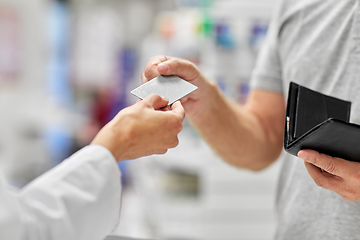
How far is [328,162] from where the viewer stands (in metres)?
0.73

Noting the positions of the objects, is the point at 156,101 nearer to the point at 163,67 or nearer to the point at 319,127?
the point at 163,67

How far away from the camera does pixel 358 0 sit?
39.1 inches

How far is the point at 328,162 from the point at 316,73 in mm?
404

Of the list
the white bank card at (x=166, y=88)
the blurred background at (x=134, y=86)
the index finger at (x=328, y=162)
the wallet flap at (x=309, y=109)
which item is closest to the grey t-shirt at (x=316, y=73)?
the wallet flap at (x=309, y=109)

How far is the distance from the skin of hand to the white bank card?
156mm

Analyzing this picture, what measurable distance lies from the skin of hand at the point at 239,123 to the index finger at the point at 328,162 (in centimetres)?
42

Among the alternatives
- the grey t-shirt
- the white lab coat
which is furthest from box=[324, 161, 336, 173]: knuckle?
the white lab coat

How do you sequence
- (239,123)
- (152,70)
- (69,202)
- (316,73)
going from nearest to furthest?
(69,202)
(152,70)
(316,73)
(239,123)

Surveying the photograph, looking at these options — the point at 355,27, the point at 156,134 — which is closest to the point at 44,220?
the point at 156,134

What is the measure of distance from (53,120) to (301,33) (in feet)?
15.5

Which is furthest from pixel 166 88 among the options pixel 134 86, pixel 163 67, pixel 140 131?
pixel 134 86

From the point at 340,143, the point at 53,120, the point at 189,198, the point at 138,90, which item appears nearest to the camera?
the point at 340,143

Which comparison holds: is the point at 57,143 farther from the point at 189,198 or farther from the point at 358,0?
the point at 358,0

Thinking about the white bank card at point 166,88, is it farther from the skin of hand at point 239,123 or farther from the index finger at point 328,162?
the index finger at point 328,162
